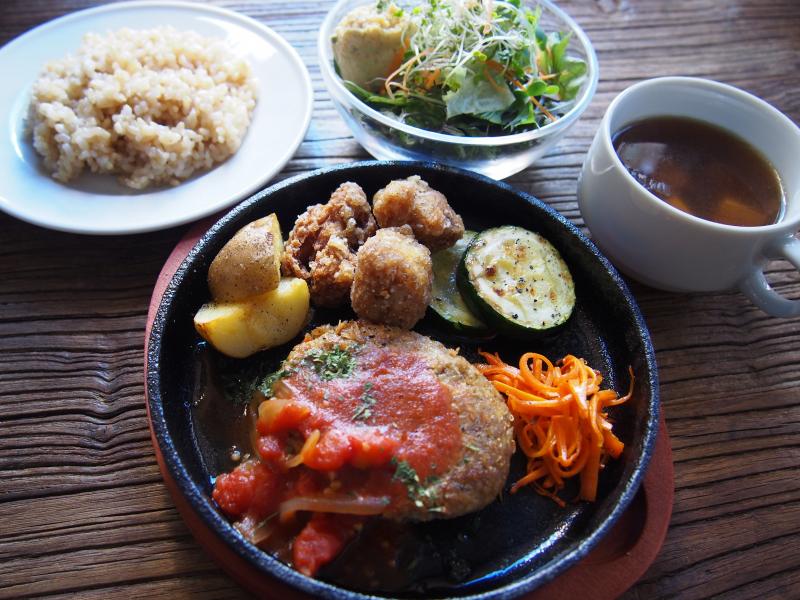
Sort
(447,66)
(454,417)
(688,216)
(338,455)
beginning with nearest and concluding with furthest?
(338,455), (454,417), (688,216), (447,66)

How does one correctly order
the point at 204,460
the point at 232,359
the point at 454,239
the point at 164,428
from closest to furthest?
the point at 164,428 → the point at 204,460 → the point at 232,359 → the point at 454,239

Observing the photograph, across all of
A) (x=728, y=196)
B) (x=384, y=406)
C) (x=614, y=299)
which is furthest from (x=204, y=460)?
(x=728, y=196)

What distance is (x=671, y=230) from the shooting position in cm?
229

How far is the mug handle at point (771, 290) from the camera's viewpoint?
87.8 inches

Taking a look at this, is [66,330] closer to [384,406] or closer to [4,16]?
[384,406]

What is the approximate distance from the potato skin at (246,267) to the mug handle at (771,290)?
1855 mm

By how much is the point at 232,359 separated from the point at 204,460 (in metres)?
0.38

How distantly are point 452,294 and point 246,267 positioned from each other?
0.79 meters

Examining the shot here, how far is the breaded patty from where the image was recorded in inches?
69.9

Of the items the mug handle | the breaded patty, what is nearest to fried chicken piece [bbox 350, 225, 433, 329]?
the breaded patty

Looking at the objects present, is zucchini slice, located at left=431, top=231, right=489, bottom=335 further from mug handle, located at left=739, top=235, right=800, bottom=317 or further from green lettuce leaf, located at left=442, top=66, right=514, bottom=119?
mug handle, located at left=739, top=235, right=800, bottom=317

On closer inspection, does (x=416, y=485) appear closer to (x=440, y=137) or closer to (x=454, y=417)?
(x=454, y=417)

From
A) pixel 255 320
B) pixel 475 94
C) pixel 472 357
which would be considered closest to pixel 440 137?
pixel 475 94

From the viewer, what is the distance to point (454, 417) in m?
1.89
